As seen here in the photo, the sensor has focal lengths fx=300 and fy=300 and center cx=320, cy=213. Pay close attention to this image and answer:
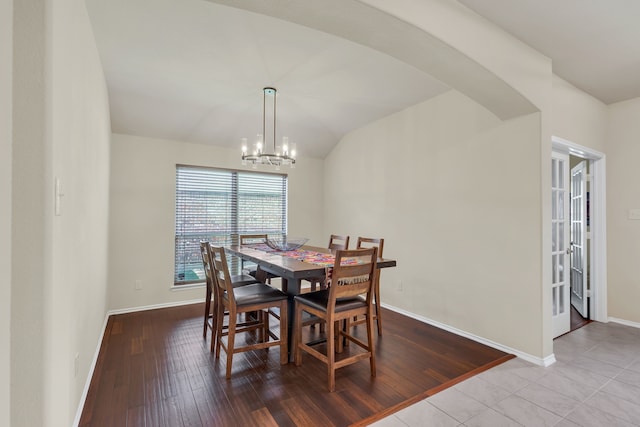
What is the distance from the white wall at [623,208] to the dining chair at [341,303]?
11.0 ft

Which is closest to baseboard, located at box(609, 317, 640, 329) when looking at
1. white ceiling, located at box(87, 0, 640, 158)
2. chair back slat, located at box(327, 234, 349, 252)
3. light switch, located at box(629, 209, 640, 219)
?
light switch, located at box(629, 209, 640, 219)

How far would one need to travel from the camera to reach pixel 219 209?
466cm

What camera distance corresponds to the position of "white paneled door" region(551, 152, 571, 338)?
3.09 meters

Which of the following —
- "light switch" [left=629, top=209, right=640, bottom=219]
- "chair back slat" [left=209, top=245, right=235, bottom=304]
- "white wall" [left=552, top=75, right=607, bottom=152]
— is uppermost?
"white wall" [left=552, top=75, right=607, bottom=152]

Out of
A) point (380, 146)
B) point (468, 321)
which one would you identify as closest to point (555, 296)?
point (468, 321)

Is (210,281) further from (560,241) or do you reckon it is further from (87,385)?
(560,241)

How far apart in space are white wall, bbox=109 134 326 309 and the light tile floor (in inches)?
136

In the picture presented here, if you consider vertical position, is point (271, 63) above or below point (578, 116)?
above

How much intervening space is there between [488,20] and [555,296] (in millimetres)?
2763

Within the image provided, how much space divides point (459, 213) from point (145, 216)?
394cm

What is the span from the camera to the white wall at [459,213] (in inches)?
107

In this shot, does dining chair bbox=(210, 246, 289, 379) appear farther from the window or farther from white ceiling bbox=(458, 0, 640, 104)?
white ceiling bbox=(458, 0, 640, 104)

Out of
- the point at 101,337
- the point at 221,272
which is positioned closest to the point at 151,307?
the point at 101,337

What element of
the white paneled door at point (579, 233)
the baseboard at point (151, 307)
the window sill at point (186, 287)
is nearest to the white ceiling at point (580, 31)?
the white paneled door at point (579, 233)
